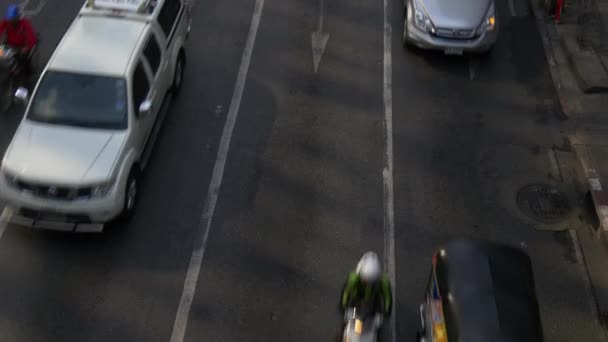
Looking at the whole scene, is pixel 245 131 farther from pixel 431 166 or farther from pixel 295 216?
pixel 431 166

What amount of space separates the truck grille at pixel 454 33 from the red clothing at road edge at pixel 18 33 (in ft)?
25.6

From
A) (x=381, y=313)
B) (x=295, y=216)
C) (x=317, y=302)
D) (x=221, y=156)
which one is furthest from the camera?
(x=221, y=156)

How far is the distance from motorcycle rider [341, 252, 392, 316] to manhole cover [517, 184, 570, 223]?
4213mm

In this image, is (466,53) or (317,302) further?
(466,53)

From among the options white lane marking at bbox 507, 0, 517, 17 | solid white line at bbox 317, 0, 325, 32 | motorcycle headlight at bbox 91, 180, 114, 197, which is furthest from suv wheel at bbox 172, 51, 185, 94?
white lane marking at bbox 507, 0, 517, 17

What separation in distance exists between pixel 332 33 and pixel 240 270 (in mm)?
6638

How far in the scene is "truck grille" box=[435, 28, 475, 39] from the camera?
44.0 feet

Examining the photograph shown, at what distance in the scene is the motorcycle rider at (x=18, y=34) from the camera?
12008 millimetres

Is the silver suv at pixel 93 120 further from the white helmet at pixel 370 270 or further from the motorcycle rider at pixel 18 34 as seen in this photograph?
the white helmet at pixel 370 270

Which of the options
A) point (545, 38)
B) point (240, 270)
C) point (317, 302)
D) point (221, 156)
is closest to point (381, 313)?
point (317, 302)

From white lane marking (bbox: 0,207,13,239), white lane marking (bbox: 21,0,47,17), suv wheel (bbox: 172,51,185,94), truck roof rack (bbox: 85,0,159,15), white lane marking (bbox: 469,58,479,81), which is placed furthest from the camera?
white lane marking (bbox: 21,0,47,17)

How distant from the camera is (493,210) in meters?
11.1

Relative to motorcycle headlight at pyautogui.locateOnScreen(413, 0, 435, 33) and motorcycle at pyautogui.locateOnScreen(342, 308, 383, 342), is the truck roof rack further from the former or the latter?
motorcycle at pyautogui.locateOnScreen(342, 308, 383, 342)

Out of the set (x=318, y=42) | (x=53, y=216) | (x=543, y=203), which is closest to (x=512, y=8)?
(x=318, y=42)
